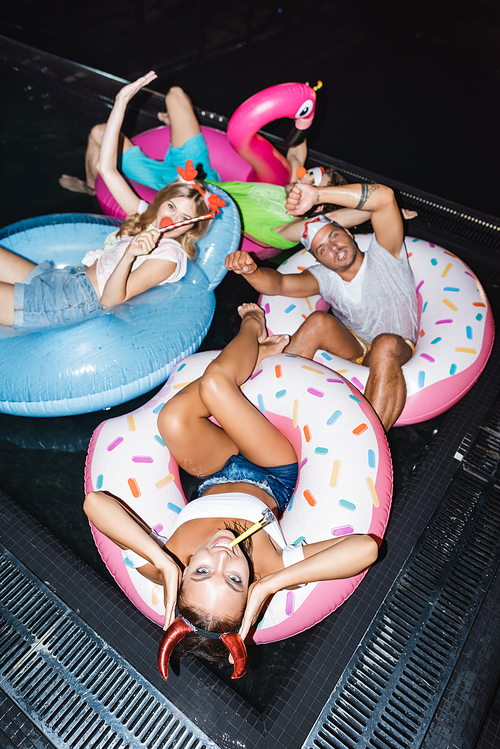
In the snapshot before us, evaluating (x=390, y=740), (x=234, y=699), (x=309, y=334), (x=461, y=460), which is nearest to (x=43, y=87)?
(x=309, y=334)

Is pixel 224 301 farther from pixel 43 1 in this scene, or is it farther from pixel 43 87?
pixel 43 1

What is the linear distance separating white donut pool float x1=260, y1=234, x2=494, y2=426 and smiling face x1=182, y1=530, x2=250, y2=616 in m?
0.96

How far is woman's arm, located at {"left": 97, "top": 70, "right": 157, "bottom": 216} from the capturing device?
229 cm

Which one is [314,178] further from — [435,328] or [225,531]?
[225,531]

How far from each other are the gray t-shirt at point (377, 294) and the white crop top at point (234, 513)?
98 centimetres

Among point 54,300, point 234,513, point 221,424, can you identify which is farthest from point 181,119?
point 234,513

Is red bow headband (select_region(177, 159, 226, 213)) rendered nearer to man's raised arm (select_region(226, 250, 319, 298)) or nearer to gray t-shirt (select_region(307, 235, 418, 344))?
man's raised arm (select_region(226, 250, 319, 298))

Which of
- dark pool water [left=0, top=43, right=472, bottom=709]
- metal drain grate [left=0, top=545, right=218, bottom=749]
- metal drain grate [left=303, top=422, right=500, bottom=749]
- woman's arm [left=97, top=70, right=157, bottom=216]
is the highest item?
woman's arm [left=97, top=70, right=157, bottom=216]

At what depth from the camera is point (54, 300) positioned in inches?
80.4

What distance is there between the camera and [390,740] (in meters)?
1.47

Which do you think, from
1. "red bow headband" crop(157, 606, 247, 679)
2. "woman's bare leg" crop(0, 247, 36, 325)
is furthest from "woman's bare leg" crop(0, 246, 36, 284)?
"red bow headband" crop(157, 606, 247, 679)

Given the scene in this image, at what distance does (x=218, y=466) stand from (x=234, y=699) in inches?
27.7

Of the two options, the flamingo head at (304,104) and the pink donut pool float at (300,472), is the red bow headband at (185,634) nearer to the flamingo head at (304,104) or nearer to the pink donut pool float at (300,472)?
the pink donut pool float at (300,472)

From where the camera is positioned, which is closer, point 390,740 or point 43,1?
point 390,740
